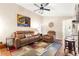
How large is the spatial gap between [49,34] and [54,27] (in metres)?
0.14

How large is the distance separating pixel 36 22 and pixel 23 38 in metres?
0.34

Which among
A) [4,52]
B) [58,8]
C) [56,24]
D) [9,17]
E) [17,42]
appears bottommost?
[4,52]

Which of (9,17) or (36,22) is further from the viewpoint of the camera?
(36,22)

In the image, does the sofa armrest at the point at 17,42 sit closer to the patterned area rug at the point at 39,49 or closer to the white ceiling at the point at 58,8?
the patterned area rug at the point at 39,49

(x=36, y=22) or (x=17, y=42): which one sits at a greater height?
(x=36, y=22)

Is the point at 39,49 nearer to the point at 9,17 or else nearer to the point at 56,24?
the point at 56,24

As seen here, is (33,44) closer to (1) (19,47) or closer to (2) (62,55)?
(1) (19,47)

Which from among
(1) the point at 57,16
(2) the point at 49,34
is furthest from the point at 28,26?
(1) the point at 57,16

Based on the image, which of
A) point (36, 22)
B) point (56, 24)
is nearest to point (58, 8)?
point (56, 24)

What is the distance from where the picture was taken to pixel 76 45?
83.4 inches

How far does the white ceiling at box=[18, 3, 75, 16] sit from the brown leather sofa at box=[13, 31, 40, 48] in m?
0.39

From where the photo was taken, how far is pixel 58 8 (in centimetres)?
214

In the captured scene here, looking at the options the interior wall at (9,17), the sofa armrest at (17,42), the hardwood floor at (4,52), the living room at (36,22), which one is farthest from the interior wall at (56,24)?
the hardwood floor at (4,52)

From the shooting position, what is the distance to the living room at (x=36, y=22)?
2.06m
